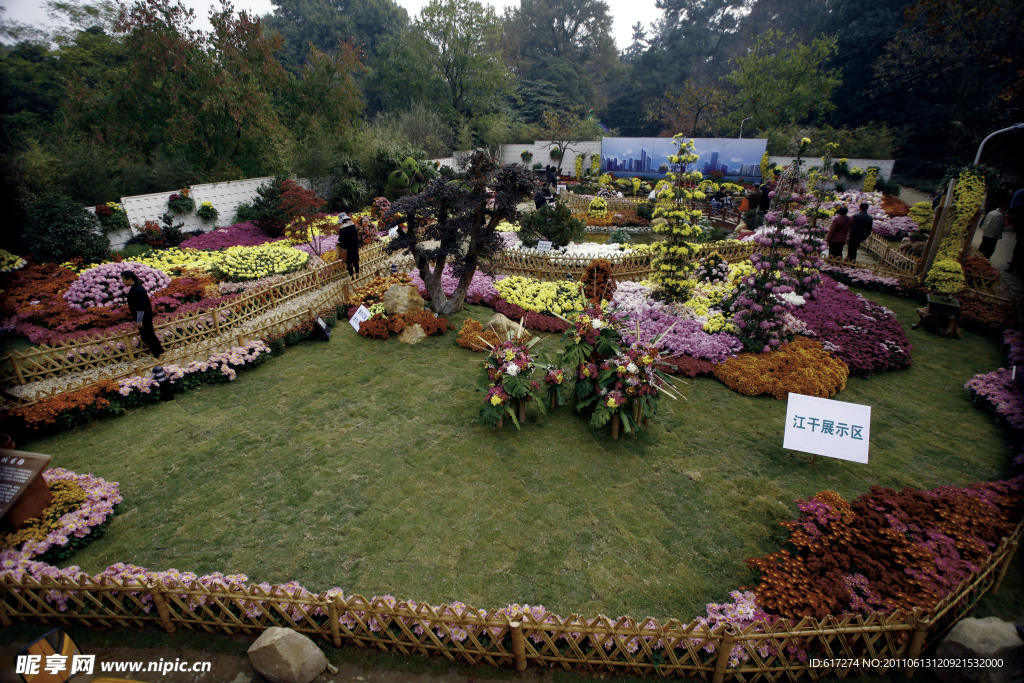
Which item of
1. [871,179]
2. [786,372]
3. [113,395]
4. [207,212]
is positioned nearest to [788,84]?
[871,179]

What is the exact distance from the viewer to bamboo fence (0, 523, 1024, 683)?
12.3 ft

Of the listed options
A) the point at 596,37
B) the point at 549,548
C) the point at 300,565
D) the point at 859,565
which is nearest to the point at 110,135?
the point at 300,565

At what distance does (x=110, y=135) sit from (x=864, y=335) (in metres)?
30.3

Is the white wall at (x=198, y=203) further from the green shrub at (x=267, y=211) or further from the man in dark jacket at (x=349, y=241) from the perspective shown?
the man in dark jacket at (x=349, y=241)

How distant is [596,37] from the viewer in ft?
185

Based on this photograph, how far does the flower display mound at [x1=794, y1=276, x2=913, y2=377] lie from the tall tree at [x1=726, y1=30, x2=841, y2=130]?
32.4 meters

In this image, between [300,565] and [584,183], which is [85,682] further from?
[584,183]

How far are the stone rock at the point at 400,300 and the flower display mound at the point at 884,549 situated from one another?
853 cm

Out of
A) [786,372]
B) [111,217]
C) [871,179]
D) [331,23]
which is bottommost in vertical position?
[786,372]

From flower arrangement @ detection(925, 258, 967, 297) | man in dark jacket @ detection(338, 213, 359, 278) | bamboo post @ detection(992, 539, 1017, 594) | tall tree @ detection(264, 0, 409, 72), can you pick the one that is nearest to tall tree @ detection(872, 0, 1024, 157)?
flower arrangement @ detection(925, 258, 967, 297)

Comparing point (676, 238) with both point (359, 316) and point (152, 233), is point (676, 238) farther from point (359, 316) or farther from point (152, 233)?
point (152, 233)

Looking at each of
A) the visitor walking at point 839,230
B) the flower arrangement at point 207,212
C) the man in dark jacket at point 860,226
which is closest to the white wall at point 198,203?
the flower arrangement at point 207,212

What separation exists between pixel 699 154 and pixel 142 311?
3316 cm

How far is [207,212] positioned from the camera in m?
17.9
